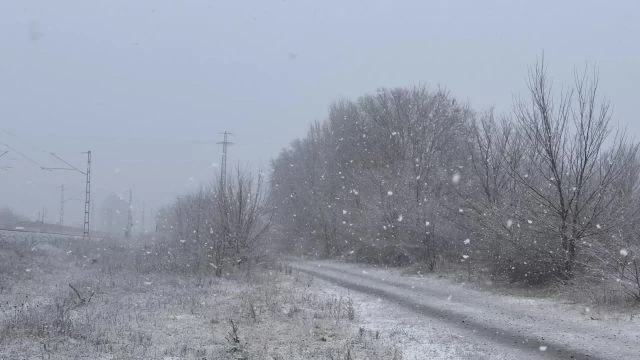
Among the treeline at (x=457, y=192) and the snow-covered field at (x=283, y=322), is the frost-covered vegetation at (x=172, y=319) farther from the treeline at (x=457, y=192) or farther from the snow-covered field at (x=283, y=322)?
the treeline at (x=457, y=192)

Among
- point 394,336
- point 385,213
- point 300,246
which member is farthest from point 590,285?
point 300,246

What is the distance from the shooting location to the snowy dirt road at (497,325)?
8930mm

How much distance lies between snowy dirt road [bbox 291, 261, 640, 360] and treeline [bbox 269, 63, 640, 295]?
2.29m

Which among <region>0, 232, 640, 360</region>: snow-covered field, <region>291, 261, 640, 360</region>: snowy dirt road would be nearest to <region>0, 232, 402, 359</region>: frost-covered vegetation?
<region>0, 232, 640, 360</region>: snow-covered field

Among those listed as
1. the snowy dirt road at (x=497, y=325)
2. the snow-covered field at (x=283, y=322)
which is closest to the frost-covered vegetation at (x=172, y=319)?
the snow-covered field at (x=283, y=322)

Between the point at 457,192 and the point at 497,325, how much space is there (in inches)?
681

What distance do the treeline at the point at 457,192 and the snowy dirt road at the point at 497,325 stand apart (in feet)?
7.52

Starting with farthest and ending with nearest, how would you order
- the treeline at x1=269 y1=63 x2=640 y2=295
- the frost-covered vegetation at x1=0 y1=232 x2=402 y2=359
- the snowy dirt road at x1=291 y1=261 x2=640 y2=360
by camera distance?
the treeline at x1=269 y1=63 x2=640 y2=295 < the snowy dirt road at x1=291 y1=261 x2=640 y2=360 < the frost-covered vegetation at x1=0 y1=232 x2=402 y2=359

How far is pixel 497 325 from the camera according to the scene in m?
11.2

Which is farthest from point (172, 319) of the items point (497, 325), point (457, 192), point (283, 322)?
point (457, 192)

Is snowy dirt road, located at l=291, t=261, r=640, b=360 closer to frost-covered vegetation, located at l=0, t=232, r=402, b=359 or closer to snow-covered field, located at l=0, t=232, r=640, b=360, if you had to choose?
snow-covered field, located at l=0, t=232, r=640, b=360

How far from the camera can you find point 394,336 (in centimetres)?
1020

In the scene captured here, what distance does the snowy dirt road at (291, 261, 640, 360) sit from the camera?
8930 millimetres

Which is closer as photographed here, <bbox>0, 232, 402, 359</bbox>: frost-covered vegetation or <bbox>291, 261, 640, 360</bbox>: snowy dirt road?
<bbox>0, 232, 402, 359</bbox>: frost-covered vegetation
